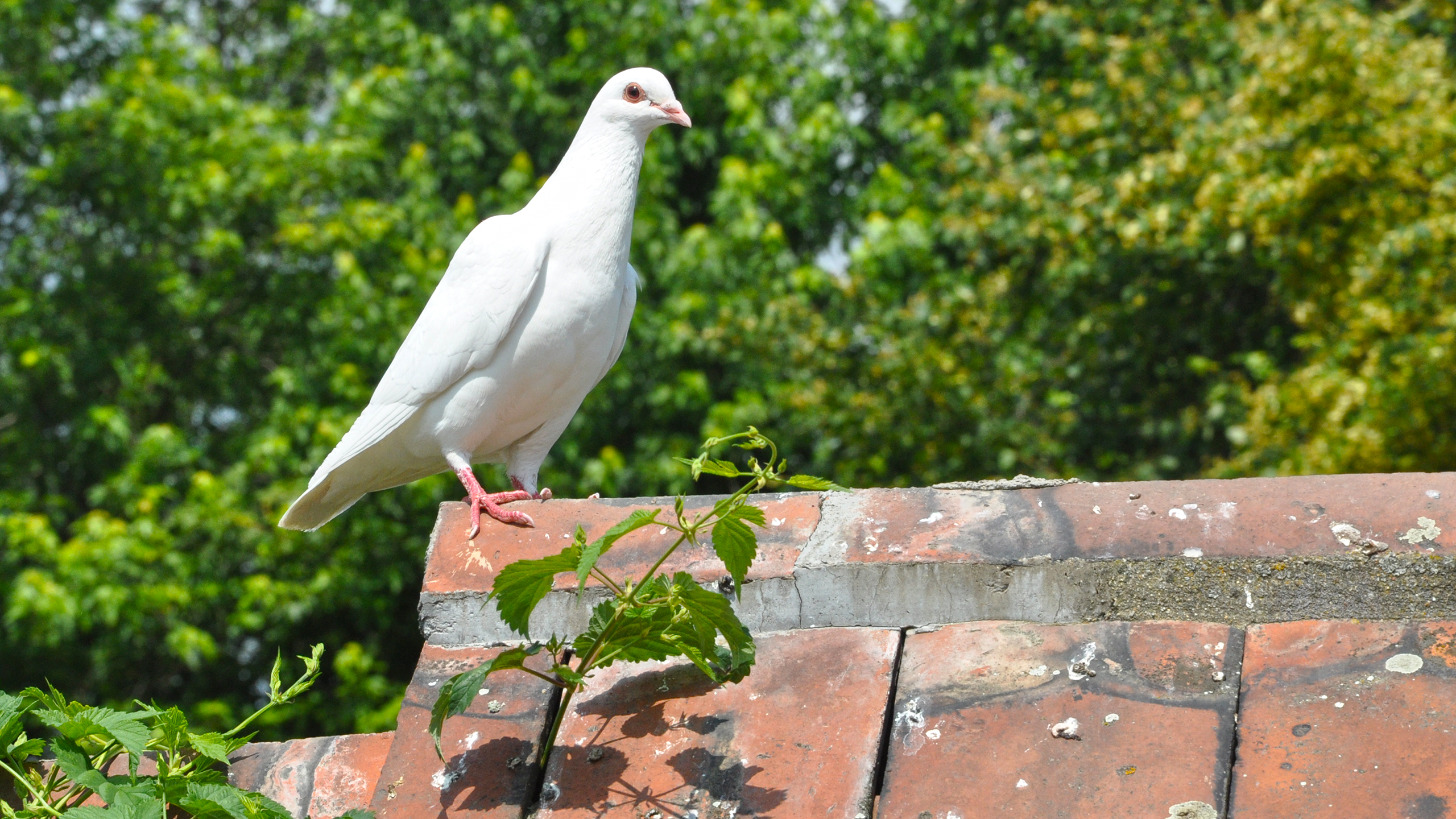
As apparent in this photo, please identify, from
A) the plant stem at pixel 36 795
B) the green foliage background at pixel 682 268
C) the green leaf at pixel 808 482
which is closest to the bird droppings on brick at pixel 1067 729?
the green leaf at pixel 808 482

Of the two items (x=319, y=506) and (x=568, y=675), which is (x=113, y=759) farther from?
(x=319, y=506)

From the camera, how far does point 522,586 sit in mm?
1626

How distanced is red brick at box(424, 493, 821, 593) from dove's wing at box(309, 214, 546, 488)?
659mm

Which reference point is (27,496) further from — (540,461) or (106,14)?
(540,461)

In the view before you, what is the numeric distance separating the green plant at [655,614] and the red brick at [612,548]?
0.22 metres

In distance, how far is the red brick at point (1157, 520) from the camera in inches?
68.9

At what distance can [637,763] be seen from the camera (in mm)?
1603

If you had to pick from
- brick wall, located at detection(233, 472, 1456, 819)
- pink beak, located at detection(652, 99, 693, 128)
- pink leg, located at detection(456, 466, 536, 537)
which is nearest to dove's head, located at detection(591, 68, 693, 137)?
pink beak, located at detection(652, 99, 693, 128)

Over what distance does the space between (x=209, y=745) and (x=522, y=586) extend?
41 cm

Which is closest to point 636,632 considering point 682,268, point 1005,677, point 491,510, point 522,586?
point 522,586

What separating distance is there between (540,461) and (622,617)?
156cm

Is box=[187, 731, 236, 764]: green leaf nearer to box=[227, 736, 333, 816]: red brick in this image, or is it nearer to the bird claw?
box=[227, 736, 333, 816]: red brick

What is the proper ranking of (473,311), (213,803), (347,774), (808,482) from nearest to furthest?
(213,803)
(808,482)
(347,774)
(473,311)

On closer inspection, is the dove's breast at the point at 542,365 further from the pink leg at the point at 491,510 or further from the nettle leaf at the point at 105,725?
the nettle leaf at the point at 105,725
